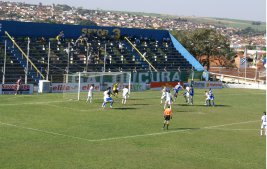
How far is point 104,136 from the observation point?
35.1 m

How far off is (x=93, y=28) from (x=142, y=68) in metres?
9.26

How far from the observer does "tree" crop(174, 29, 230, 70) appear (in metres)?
109

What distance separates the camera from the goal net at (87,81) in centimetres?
5870

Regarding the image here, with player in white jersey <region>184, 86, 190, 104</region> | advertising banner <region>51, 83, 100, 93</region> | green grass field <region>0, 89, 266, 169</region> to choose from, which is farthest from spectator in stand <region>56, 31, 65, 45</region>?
player in white jersey <region>184, 86, 190, 104</region>

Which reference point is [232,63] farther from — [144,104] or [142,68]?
[144,104]

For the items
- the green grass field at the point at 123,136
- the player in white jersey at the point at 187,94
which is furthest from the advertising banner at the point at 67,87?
the player in white jersey at the point at 187,94

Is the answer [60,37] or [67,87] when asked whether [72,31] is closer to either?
[60,37]

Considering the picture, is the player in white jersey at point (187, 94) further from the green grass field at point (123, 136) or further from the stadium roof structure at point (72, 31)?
the stadium roof structure at point (72, 31)

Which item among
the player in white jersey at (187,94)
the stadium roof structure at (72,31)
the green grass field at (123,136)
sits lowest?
the green grass field at (123,136)

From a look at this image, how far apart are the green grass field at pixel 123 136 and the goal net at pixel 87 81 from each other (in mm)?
3478

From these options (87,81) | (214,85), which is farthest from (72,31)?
(214,85)

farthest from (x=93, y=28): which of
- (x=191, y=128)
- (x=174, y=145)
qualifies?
(x=174, y=145)

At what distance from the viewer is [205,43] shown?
110 metres

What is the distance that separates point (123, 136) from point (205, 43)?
7629 centimetres
